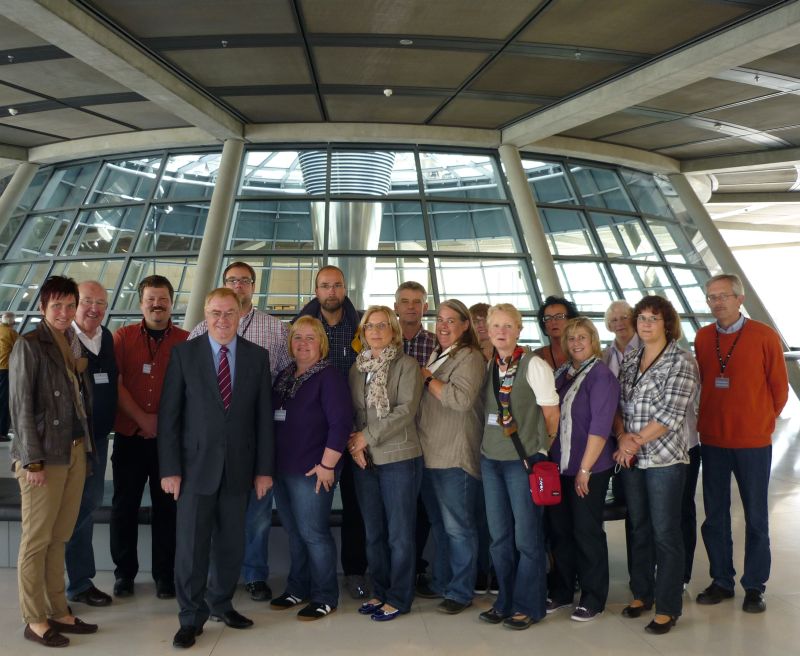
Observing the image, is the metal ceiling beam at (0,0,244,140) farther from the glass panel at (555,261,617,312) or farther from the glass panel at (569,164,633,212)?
the glass panel at (569,164,633,212)

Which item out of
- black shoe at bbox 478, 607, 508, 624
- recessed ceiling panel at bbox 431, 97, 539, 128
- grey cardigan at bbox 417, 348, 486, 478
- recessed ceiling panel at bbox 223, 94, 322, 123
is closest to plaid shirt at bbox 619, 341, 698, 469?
grey cardigan at bbox 417, 348, 486, 478

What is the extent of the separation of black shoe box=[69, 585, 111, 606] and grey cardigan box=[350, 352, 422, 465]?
71.8 inches

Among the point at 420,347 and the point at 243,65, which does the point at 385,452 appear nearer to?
the point at 420,347

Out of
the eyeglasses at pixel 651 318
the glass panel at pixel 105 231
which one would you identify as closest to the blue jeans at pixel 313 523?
the eyeglasses at pixel 651 318

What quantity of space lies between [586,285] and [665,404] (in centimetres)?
810

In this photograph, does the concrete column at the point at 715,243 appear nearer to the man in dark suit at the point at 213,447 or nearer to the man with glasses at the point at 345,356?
the man with glasses at the point at 345,356

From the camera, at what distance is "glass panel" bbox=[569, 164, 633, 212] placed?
12.8m

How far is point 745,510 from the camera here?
4285 millimetres

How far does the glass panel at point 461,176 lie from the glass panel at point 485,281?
1.28 m

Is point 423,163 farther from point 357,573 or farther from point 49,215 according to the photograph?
point 357,573

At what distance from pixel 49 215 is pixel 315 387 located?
10.5 metres

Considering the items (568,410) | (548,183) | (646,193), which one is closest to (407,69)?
(548,183)

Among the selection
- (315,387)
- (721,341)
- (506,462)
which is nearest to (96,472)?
(315,387)

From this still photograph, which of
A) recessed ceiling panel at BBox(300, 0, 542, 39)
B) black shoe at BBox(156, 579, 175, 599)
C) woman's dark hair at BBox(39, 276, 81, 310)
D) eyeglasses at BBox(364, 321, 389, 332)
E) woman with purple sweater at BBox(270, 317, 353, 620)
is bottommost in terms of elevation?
black shoe at BBox(156, 579, 175, 599)
